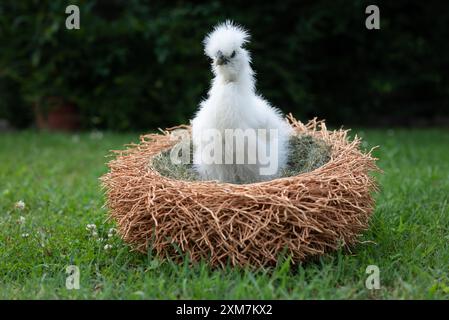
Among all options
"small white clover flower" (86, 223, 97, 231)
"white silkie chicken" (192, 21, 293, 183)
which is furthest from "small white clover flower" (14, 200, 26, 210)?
"white silkie chicken" (192, 21, 293, 183)

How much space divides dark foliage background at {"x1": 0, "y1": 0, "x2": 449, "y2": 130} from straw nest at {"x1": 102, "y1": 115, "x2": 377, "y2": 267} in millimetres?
5697

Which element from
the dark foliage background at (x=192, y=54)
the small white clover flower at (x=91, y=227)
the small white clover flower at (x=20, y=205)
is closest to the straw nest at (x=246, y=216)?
the small white clover flower at (x=91, y=227)

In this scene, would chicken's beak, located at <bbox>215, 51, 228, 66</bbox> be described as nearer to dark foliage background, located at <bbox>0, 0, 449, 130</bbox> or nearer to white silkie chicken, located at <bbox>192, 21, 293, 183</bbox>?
white silkie chicken, located at <bbox>192, 21, 293, 183</bbox>

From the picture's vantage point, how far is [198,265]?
3.44 metres

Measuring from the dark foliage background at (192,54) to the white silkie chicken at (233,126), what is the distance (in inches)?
201

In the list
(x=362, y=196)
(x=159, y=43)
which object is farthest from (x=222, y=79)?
(x=159, y=43)

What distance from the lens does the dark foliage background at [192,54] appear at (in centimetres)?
925

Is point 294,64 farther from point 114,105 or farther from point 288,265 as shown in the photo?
point 288,265

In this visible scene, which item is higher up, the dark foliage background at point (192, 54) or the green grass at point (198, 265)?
the dark foliage background at point (192, 54)

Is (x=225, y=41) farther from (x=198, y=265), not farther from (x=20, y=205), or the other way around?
(x=20, y=205)

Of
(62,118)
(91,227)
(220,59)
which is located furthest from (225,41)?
(62,118)

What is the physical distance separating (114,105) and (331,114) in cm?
375

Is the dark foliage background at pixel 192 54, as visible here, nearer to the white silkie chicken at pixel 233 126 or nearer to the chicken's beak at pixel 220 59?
the white silkie chicken at pixel 233 126

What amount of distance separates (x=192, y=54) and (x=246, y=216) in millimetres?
6261
